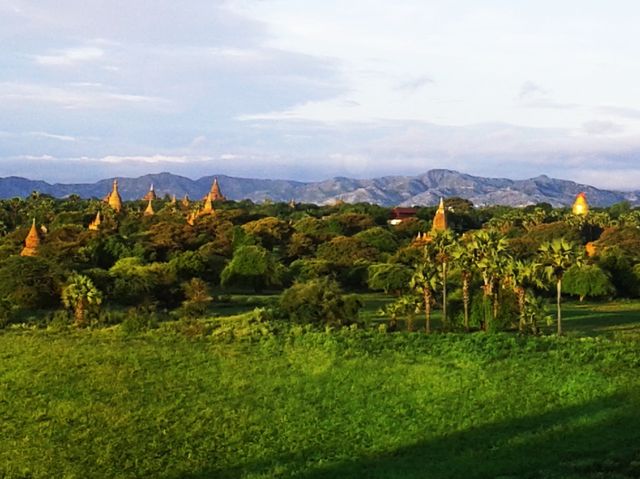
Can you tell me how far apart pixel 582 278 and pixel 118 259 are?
3443cm

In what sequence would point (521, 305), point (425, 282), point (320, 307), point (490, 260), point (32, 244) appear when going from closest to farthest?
point (521, 305)
point (490, 260)
point (425, 282)
point (320, 307)
point (32, 244)

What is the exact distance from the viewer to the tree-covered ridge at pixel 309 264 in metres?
39.5

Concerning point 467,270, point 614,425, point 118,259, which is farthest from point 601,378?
point 118,259

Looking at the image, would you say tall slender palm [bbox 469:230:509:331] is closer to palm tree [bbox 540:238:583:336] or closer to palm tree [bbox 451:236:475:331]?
palm tree [bbox 451:236:475:331]

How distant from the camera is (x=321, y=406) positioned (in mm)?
26203

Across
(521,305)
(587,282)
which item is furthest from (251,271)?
(521,305)

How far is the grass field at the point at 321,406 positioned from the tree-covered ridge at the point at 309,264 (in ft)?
14.2

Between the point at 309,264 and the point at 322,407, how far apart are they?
3837 centimetres

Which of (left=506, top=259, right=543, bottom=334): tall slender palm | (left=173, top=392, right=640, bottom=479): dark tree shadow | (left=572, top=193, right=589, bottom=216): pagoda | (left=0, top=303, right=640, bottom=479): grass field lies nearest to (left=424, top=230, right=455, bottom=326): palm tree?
(left=506, top=259, right=543, bottom=334): tall slender palm

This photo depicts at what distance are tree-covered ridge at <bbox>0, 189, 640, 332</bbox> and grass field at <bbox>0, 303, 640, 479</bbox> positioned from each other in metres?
4.32

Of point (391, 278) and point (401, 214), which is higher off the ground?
point (401, 214)

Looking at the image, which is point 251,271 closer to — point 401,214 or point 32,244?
point 32,244

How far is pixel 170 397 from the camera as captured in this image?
27688mm

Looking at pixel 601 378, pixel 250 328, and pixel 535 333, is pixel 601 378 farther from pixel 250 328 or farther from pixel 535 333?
pixel 250 328
